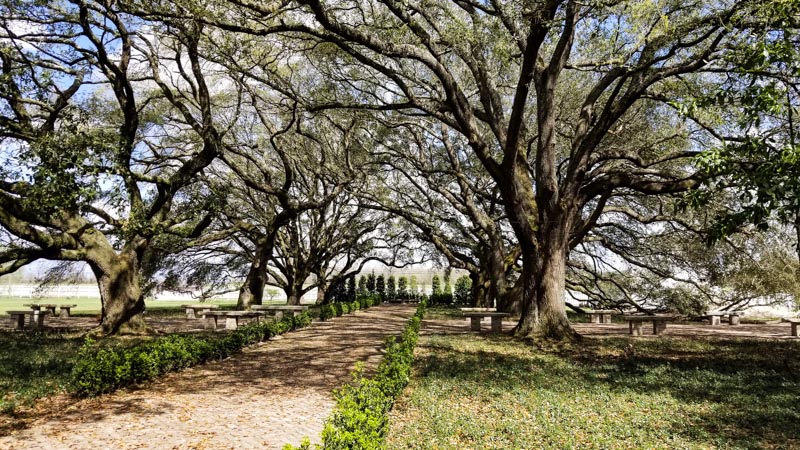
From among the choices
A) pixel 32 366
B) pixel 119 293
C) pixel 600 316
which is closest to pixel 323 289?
pixel 600 316

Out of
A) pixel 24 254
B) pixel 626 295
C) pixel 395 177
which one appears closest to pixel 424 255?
pixel 395 177

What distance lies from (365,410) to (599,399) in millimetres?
3407

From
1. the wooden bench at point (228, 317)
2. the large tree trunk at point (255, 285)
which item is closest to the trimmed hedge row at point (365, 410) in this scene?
the wooden bench at point (228, 317)

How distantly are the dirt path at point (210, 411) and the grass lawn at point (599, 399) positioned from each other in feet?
4.00

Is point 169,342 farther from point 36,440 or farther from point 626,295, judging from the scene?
point 626,295

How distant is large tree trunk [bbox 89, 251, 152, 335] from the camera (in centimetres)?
1180

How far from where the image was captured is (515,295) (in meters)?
17.1

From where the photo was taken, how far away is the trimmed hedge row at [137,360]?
20.9 ft

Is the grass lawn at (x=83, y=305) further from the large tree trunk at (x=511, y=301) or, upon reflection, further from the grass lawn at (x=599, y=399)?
the grass lawn at (x=599, y=399)

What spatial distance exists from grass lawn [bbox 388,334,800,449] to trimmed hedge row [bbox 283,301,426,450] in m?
0.30

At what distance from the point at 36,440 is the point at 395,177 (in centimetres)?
1958

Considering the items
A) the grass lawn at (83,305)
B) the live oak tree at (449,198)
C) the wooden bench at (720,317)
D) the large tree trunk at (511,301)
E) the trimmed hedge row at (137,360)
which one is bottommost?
the grass lawn at (83,305)

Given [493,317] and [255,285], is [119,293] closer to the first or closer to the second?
[255,285]

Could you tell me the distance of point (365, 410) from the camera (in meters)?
4.27
